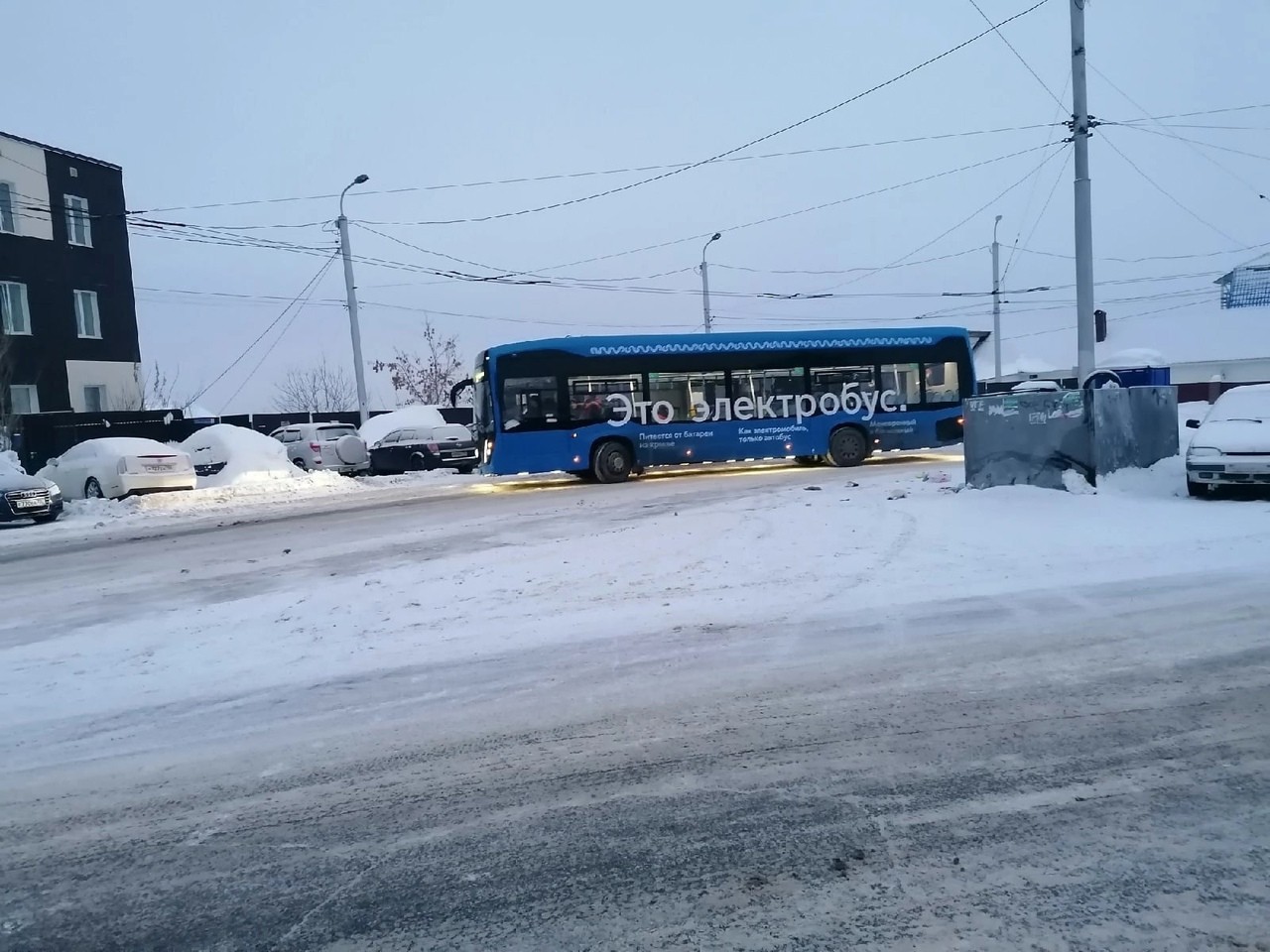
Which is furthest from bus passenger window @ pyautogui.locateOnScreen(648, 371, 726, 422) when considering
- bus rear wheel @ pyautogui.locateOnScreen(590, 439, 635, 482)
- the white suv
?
the white suv

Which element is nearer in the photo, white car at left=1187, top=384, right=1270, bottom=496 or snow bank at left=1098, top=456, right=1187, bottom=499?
white car at left=1187, top=384, right=1270, bottom=496

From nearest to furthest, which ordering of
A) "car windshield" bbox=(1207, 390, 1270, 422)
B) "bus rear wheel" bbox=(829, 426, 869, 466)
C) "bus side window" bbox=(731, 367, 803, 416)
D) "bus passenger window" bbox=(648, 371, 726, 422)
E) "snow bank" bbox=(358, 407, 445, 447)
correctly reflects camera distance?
"car windshield" bbox=(1207, 390, 1270, 422) → "bus passenger window" bbox=(648, 371, 726, 422) → "bus side window" bbox=(731, 367, 803, 416) → "bus rear wheel" bbox=(829, 426, 869, 466) → "snow bank" bbox=(358, 407, 445, 447)

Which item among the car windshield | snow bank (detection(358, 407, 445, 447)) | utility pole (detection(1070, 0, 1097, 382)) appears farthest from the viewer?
snow bank (detection(358, 407, 445, 447))

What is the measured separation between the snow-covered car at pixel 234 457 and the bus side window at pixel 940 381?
647 inches

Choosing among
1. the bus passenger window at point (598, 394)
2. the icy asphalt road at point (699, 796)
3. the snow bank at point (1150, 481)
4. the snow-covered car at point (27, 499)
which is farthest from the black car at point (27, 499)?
the snow bank at point (1150, 481)

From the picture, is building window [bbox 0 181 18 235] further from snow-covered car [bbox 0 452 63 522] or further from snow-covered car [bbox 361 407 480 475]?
snow-covered car [bbox 0 452 63 522]

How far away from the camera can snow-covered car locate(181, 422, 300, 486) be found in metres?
23.7

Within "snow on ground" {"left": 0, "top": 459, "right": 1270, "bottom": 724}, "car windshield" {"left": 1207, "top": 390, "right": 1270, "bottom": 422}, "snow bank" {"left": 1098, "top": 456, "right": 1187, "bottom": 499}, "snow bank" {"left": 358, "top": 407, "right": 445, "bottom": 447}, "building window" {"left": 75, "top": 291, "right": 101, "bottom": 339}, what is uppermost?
"building window" {"left": 75, "top": 291, "right": 101, "bottom": 339}

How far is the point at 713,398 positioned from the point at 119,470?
44.9ft

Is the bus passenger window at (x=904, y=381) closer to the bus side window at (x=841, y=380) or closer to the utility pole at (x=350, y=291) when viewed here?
the bus side window at (x=841, y=380)

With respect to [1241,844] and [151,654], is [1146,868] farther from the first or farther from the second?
[151,654]

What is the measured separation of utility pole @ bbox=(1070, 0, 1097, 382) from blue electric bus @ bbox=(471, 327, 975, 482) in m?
5.42

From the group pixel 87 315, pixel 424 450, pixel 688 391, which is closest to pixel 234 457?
pixel 424 450

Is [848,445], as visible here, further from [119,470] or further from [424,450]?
[119,470]
